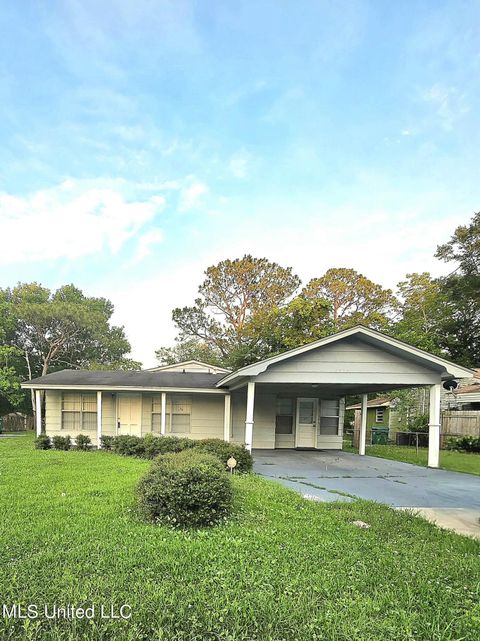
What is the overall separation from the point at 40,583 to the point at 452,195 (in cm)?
1418

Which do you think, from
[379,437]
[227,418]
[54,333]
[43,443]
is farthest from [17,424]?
[379,437]

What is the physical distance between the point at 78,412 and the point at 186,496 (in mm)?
10843

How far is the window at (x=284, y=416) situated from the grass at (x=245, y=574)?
9757 millimetres

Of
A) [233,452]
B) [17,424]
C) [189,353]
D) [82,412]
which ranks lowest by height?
[17,424]

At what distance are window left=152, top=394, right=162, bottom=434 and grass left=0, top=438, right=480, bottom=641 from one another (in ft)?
29.6

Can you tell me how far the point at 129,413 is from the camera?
48.0 feet

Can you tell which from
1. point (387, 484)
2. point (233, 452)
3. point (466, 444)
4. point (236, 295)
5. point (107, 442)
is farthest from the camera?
point (236, 295)

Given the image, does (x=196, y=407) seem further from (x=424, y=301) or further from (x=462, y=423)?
(x=424, y=301)

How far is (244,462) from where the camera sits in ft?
29.4

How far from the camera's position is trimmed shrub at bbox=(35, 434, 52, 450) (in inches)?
514

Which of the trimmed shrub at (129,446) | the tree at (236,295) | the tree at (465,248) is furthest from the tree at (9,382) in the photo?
the tree at (465,248)

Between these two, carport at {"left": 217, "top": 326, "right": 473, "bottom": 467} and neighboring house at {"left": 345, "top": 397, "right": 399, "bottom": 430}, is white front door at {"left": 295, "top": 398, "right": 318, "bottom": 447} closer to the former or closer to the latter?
carport at {"left": 217, "top": 326, "right": 473, "bottom": 467}

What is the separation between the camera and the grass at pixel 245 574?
257cm

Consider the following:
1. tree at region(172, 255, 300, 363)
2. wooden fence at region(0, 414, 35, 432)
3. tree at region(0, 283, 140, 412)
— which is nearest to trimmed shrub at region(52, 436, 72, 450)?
wooden fence at region(0, 414, 35, 432)
